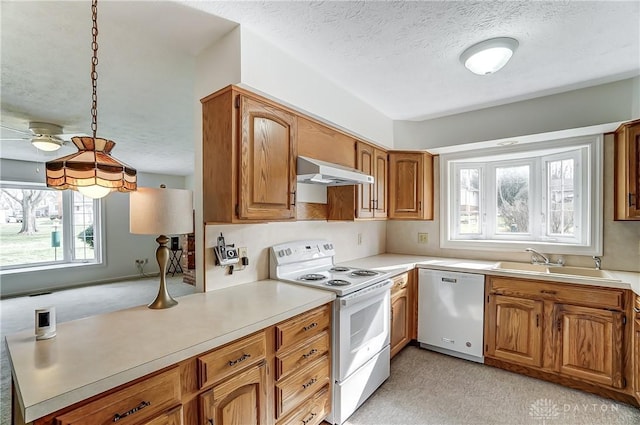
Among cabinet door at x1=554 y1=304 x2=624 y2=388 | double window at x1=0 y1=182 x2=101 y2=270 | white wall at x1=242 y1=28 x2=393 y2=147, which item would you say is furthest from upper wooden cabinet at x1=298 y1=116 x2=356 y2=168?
double window at x1=0 y1=182 x2=101 y2=270

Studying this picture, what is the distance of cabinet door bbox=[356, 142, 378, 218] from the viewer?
106 inches

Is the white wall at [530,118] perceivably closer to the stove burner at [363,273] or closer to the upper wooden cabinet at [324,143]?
the upper wooden cabinet at [324,143]

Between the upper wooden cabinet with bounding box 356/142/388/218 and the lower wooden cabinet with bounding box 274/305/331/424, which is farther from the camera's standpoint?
the upper wooden cabinet with bounding box 356/142/388/218

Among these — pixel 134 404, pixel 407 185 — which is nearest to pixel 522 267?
pixel 407 185

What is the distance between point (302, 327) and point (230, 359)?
479mm

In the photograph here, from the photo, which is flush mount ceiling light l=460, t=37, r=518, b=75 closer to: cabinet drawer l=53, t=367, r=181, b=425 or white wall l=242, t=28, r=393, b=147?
white wall l=242, t=28, r=393, b=147

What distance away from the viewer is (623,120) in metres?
2.27

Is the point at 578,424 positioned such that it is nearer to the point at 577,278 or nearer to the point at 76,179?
the point at 577,278

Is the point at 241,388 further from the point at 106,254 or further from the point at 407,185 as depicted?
the point at 106,254

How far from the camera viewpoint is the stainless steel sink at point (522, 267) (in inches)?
105

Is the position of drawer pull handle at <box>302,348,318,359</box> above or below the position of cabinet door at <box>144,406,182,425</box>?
below

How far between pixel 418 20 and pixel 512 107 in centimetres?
175

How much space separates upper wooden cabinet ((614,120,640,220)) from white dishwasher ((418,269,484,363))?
120 cm

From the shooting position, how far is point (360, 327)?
2037 mm
